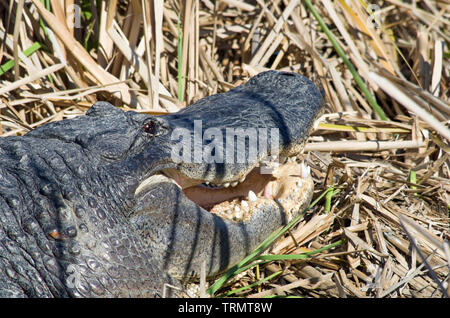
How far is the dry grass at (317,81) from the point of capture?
2707 mm

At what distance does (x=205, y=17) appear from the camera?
4387 mm

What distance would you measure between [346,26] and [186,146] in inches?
87.5

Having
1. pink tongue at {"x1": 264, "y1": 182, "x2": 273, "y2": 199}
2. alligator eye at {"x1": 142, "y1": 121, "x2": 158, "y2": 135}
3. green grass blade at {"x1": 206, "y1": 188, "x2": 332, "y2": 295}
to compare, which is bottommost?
green grass blade at {"x1": 206, "y1": 188, "x2": 332, "y2": 295}

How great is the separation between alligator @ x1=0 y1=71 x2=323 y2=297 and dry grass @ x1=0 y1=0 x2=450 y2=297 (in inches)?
13.2

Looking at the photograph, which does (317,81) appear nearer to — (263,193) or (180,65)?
(180,65)

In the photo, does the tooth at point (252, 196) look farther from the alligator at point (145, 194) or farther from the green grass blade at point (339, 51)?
the green grass blade at point (339, 51)

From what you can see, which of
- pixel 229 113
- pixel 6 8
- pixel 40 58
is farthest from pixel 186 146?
pixel 6 8

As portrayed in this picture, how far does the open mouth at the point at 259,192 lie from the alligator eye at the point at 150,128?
0.90 feet

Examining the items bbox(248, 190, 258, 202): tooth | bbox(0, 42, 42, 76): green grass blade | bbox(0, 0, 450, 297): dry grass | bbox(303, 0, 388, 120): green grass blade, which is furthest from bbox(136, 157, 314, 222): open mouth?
bbox(0, 42, 42, 76): green grass blade

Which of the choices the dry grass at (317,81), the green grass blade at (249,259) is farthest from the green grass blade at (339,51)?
the green grass blade at (249,259)

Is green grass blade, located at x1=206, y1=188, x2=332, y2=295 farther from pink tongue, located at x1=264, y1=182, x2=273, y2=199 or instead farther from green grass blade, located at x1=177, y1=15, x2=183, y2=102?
green grass blade, located at x1=177, y1=15, x2=183, y2=102

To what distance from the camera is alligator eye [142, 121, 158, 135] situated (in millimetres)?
2492

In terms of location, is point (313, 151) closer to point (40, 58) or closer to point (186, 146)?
point (186, 146)
